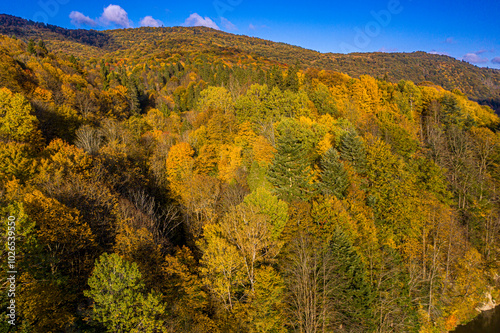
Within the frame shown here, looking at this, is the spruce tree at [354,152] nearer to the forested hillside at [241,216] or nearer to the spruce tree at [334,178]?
the forested hillside at [241,216]

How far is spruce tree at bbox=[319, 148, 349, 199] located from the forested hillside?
0.56 ft

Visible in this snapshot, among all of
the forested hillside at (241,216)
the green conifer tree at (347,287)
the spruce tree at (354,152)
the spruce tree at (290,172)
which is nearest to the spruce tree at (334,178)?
the forested hillside at (241,216)

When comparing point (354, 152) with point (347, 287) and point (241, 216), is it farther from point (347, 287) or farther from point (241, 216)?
point (241, 216)

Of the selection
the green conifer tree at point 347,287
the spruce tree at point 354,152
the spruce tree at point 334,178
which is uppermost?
the spruce tree at point 354,152

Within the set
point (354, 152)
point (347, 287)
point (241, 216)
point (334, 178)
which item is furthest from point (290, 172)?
point (347, 287)

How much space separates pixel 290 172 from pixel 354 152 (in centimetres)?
1050

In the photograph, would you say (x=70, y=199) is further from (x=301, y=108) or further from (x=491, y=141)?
(x=491, y=141)

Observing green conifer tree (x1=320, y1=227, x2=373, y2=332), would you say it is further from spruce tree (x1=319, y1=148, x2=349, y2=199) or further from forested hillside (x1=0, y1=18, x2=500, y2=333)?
spruce tree (x1=319, y1=148, x2=349, y2=199)

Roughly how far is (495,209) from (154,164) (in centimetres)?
5731

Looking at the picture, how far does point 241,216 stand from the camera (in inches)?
968

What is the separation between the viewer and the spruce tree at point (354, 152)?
34.8 m

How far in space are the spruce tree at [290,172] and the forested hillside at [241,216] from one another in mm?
214

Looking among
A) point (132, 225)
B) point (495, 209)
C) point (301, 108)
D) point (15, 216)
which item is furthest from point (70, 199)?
point (495, 209)

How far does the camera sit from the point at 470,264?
114 feet
